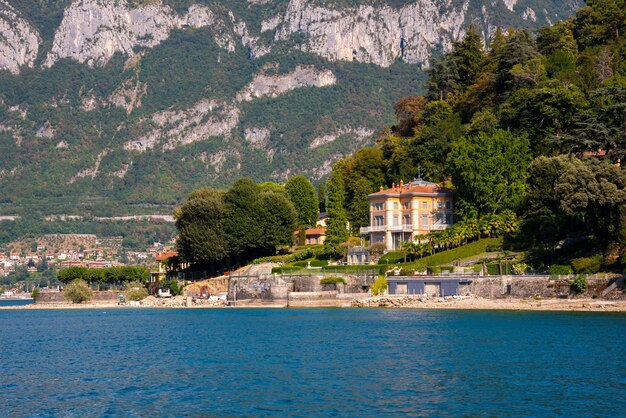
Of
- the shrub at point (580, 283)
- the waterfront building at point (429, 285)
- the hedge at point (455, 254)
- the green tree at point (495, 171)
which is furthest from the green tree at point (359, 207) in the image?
the shrub at point (580, 283)

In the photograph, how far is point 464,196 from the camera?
96.9 metres

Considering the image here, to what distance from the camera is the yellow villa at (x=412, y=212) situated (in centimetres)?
10519

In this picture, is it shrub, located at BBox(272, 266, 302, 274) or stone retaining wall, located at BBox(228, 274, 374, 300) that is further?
shrub, located at BBox(272, 266, 302, 274)

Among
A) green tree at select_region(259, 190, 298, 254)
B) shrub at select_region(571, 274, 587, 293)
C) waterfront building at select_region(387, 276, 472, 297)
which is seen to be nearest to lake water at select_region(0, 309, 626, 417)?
shrub at select_region(571, 274, 587, 293)

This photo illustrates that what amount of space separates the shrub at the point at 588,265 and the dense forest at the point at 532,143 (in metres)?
1.04

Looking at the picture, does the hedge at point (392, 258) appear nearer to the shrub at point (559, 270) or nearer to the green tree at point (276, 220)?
the green tree at point (276, 220)

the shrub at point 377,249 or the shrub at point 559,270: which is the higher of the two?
the shrub at point 377,249

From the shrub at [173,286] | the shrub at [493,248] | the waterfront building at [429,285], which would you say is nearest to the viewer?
the waterfront building at [429,285]

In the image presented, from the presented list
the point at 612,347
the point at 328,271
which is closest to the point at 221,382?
the point at 612,347

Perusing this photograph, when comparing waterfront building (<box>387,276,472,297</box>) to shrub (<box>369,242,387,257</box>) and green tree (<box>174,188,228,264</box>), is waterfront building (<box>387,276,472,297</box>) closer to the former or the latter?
shrub (<box>369,242,387,257</box>)

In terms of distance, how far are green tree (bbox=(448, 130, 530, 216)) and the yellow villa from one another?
946 centimetres

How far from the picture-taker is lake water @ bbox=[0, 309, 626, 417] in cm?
3841

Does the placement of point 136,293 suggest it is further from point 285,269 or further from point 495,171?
point 495,171

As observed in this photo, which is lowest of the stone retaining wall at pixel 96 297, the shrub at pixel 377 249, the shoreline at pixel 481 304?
the shoreline at pixel 481 304
